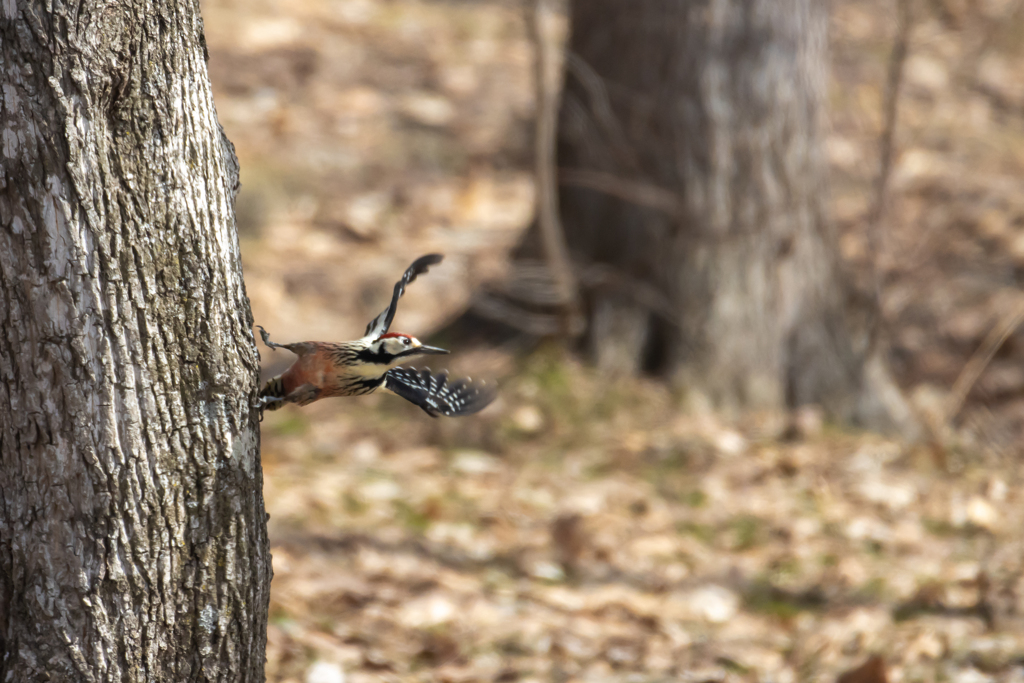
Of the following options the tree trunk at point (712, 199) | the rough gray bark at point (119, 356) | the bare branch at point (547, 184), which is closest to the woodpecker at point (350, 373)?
the rough gray bark at point (119, 356)

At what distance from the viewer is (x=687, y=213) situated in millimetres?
4949

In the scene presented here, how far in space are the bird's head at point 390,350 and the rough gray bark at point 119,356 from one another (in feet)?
1.00

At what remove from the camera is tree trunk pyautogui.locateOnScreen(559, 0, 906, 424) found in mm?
4844

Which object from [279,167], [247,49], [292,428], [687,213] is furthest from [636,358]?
[247,49]

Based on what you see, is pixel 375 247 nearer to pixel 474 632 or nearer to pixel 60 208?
pixel 474 632

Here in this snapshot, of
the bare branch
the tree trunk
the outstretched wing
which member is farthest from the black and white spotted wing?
the tree trunk

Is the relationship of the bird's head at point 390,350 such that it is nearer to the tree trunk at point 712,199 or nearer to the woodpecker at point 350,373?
the woodpecker at point 350,373

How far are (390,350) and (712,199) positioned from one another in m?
3.06

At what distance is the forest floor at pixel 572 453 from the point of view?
11.2ft

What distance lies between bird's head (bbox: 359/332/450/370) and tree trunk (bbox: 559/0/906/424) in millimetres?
2743

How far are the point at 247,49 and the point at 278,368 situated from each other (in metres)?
3.94

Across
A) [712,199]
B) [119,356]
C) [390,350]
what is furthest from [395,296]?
[712,199]

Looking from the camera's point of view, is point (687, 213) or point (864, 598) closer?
point (864, 598)

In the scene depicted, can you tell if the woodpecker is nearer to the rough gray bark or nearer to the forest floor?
the rough gray bark
